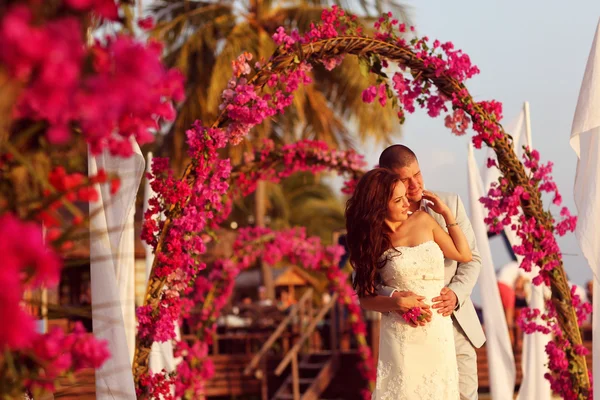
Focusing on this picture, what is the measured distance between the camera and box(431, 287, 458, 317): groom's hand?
5195mm

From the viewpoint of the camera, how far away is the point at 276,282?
1016 inches

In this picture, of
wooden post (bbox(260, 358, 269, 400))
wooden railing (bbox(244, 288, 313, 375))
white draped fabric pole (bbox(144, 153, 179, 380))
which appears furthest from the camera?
wooden post (bbox(260, 358, 269, 400))

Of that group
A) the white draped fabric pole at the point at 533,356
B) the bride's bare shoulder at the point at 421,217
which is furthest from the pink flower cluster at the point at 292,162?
the bride's bare shoulder at the point at 421,217

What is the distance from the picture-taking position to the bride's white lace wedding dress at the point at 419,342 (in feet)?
16.7

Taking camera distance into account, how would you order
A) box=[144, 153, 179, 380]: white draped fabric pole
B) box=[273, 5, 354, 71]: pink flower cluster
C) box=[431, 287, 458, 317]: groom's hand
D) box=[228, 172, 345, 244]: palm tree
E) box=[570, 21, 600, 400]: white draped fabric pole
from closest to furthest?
box=[431, 287, 458, 317]: groom's hand < box=[273, 5, 354, 71]: pink flower cluster < box=[570, 21, 600, 400]: white draped fabric pole < box=[144, 153, 179, 380]: white draped fabric pole < box=[228, 172, 345, 244]: palm tree

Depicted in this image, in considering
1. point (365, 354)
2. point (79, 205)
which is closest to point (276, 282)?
point (79, 205)

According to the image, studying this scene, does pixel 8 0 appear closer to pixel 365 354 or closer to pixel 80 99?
pixel 80 99

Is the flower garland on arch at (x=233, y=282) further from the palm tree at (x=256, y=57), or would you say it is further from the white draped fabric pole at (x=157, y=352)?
the palm tree at (x=256, y=57)

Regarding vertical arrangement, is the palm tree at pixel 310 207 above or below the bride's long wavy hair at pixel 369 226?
above

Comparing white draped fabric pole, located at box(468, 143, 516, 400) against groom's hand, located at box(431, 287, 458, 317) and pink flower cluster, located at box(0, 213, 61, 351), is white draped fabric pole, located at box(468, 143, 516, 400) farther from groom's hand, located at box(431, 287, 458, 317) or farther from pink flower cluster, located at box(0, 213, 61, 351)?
pink flower cluster, located at box(0, 213, 61, 351)

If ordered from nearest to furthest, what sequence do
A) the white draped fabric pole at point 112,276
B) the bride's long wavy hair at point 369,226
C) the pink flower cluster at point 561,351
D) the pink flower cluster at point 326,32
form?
the white draped fabric pole at point 112,276
the bride's long wavy hair at point 369,226
the pink flower cluster at point 326,32
the pink flower cluster at point 561,351

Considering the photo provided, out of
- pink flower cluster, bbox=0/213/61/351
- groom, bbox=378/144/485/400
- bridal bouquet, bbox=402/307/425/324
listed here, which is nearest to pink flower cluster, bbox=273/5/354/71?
groom, bbox=378/144/485/400

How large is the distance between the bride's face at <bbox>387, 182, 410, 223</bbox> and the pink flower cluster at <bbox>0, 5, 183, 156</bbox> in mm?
3114

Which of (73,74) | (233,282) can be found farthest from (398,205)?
(233,282)
